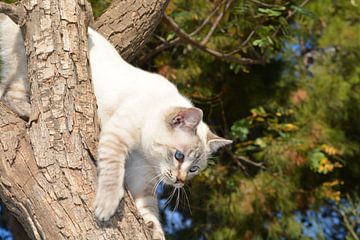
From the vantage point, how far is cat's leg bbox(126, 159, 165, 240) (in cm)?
237

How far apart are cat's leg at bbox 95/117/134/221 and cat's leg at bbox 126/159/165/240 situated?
185mm

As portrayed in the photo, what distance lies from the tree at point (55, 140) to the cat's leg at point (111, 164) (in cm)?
3

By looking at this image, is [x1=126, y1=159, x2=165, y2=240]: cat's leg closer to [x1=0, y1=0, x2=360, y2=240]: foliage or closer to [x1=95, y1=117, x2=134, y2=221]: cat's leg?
[x1=95, y1=117, x2=134, y2=221]: cat's leg

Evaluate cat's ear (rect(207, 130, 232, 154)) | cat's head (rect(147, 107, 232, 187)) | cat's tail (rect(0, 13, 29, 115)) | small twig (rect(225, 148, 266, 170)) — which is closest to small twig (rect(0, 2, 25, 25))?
cat's tail (rect(0, 13, 29, 115))

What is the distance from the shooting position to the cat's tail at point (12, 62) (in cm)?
244

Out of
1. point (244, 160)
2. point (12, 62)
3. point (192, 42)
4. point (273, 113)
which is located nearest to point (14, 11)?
point (12, 62)

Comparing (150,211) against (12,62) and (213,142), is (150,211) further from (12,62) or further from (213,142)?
(12,62)

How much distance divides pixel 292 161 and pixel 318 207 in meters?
0.48

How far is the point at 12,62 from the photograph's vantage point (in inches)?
97.6

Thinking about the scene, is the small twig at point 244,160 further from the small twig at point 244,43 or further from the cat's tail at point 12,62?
the cat's tail at point 12,62

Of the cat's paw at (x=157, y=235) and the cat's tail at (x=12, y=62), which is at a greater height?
the cat's tail at (x=12, y=62)

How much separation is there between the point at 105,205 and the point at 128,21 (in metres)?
1.15

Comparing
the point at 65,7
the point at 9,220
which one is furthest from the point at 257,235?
the point at 65,7

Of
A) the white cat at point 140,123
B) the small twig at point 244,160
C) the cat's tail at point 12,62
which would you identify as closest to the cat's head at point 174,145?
the white cat at point 140,123
